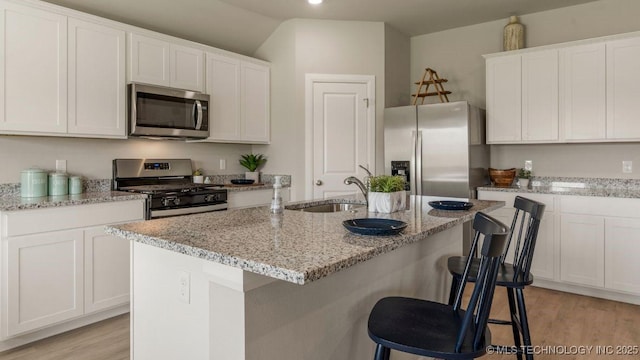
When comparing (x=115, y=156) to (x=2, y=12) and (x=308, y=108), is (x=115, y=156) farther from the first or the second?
(x=308, y=108)

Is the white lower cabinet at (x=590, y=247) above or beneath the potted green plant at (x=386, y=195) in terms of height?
beneath

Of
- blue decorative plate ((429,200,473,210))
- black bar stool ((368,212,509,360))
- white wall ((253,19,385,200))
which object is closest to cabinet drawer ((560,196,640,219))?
blue decorative plate ((429,200,473,210))

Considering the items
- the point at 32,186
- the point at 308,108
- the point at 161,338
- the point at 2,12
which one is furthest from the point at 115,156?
the point at 161,338

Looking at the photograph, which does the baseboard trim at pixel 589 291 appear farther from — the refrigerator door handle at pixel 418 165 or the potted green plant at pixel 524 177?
the refrigerator door handle at pixel 418 165

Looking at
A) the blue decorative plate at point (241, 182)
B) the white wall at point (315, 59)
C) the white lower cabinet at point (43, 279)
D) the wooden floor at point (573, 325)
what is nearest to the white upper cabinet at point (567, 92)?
the white wall at point (315, 59)

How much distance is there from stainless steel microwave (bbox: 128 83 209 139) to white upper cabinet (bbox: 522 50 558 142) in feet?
10.1

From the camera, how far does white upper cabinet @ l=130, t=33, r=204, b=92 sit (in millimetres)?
3299

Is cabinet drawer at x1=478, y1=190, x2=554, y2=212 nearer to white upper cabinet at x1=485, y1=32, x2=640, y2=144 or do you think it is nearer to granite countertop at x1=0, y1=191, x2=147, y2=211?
white upper cabinet at x1=485, y1=32, x2=640, y2=144

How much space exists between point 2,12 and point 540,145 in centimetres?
462

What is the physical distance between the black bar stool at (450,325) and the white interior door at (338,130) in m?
2.83

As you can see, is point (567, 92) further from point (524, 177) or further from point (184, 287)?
point (184, 287)

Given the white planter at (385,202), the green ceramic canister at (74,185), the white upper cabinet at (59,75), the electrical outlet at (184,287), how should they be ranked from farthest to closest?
the green ceramic canister at (74,185) < the white upper cabinet at (59,75) < the white planter at (385,202) < the electrical outlet at (184,287)

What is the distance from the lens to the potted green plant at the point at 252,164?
181 inches

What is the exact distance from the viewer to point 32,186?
2803 mm
